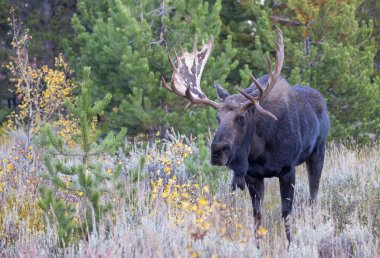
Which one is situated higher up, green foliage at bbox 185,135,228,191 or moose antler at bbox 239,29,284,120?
moose antler at bbox 239,29,284,120

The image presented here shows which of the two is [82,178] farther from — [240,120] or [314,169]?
[314,169]

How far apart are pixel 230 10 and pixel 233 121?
8.63m

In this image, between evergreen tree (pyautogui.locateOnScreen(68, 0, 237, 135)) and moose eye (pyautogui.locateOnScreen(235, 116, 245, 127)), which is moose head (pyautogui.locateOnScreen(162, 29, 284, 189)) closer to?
moose eye (pyautogui.locateOnScreen(235, 116, 245, 127))

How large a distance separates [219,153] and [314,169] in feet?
7.61

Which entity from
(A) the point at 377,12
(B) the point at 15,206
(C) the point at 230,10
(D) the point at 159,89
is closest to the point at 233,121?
(B) the point at 15,206

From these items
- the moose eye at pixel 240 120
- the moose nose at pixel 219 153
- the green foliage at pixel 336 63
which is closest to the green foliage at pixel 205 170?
the moose eye at pixel 240 120

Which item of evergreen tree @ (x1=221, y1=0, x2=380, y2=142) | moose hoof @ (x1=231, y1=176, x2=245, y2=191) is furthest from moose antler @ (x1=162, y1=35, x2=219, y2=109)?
evergreen tree @ (x1=221, y1=0, x2=380, y2=142)

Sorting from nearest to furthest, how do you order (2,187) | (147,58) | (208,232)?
(208,232), (2,187), (147,58)

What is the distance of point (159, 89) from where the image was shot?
11508 mm

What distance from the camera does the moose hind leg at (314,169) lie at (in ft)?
24.5

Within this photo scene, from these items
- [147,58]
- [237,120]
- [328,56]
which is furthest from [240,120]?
[328,56]

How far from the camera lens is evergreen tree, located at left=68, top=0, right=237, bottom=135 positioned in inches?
443

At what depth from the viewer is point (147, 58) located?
11.3 metres

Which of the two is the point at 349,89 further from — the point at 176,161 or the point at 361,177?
the point at 176,161
